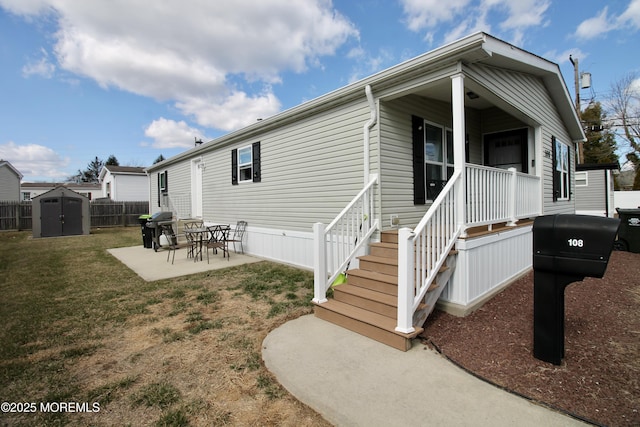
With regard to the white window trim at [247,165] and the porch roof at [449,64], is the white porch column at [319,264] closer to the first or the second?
the porch roof at [449,64]

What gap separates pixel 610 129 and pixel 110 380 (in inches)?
1208

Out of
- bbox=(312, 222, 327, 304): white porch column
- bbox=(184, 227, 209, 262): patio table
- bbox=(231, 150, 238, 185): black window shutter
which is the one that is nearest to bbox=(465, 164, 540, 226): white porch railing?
bbox=(312, 222, 327, 304): white porch column

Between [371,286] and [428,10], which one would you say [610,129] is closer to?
[428,10]

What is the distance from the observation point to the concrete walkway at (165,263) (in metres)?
6.54

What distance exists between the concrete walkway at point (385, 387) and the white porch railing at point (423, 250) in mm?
445

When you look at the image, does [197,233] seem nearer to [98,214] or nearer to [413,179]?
[413,179]

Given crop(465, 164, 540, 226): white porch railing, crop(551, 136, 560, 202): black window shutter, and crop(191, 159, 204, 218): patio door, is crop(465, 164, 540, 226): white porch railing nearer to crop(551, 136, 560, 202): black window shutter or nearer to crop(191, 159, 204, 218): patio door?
crop(551, 136, 560, 202): black window shutter

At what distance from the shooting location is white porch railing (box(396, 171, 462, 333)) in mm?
3053

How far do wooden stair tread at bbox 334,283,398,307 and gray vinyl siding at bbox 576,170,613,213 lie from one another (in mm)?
16559

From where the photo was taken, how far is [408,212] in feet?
17.6

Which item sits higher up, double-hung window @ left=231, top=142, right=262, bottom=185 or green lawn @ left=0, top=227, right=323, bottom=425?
double-hung window @ left=231, top=142, right=262, bottom=185

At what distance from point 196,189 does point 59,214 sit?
798 cm

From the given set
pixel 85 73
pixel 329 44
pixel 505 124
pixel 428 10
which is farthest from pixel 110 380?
pixel 85 73

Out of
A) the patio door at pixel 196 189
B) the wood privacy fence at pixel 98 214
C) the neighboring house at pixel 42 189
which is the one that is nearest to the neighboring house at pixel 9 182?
the wood privacy fence at pixel 98 214
